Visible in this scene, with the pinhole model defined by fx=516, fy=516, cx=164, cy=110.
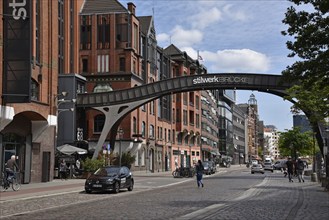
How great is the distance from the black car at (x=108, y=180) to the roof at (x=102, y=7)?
38.0 metres

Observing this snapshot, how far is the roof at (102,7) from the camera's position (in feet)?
209

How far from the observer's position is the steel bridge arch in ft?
168

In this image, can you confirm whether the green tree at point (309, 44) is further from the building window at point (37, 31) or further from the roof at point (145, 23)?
the roof at point (145, 23)

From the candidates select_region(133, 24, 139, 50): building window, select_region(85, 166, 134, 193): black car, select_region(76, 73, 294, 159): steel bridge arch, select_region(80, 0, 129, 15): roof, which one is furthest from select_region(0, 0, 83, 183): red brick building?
select_region(133, 24, 139, 50): building window

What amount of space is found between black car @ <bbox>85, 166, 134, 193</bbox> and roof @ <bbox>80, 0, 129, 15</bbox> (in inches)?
1495

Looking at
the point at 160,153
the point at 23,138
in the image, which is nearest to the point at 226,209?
the point at 23,138

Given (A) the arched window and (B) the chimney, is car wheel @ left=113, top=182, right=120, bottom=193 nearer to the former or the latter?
(A) the arched window

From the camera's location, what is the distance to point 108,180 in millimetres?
26766

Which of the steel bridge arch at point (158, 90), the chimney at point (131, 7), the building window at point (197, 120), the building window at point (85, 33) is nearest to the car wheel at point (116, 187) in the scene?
the steel bridge arch at point (158, 90)

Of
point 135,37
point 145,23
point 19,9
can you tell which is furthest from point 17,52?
point 145,23

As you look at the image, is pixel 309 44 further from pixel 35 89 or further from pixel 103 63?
pixel 103 63

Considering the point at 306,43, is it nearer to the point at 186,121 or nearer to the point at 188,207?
the point at 188,207

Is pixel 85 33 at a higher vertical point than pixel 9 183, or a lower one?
higher

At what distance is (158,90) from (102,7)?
18721mm
